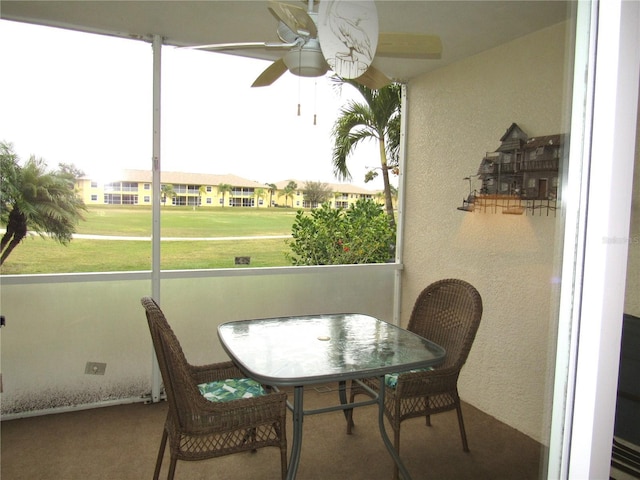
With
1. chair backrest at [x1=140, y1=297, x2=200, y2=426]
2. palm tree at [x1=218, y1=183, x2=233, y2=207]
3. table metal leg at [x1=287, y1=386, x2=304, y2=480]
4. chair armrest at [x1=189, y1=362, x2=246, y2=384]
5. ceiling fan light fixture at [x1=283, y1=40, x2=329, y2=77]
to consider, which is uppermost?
ceiling fan light fixture at [x1=283, y1=40, x2=329, y2=77]

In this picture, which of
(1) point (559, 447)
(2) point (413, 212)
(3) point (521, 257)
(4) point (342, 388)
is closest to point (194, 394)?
(4) point (342, 388)

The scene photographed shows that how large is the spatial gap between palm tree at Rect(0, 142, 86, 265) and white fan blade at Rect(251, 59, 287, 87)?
1.58 meters

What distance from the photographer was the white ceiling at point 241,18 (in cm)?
244

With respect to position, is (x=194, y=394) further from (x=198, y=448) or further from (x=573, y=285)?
(x=573, y=285)

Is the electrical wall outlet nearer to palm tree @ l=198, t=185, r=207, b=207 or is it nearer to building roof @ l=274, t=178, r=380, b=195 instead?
palm tree @ l=198, t=185, r=207, b=207

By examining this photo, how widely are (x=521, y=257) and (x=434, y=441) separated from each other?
1252 mm

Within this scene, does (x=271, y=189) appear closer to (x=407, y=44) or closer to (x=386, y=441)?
(x=407, y=44)

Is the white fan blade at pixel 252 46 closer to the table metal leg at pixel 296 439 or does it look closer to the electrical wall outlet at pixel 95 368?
the table metal leg at pixel 296 439

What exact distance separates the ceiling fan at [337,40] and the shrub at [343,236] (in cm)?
188

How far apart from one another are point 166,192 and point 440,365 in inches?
84.9

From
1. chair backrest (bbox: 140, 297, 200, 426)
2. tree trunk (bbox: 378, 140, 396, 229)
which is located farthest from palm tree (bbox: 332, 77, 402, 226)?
chair backrest (bbox: 140, 297, 200, 426)

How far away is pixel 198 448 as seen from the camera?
183 cm

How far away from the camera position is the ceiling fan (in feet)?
4.93

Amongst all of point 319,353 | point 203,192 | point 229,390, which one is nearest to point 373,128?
point 203,192
